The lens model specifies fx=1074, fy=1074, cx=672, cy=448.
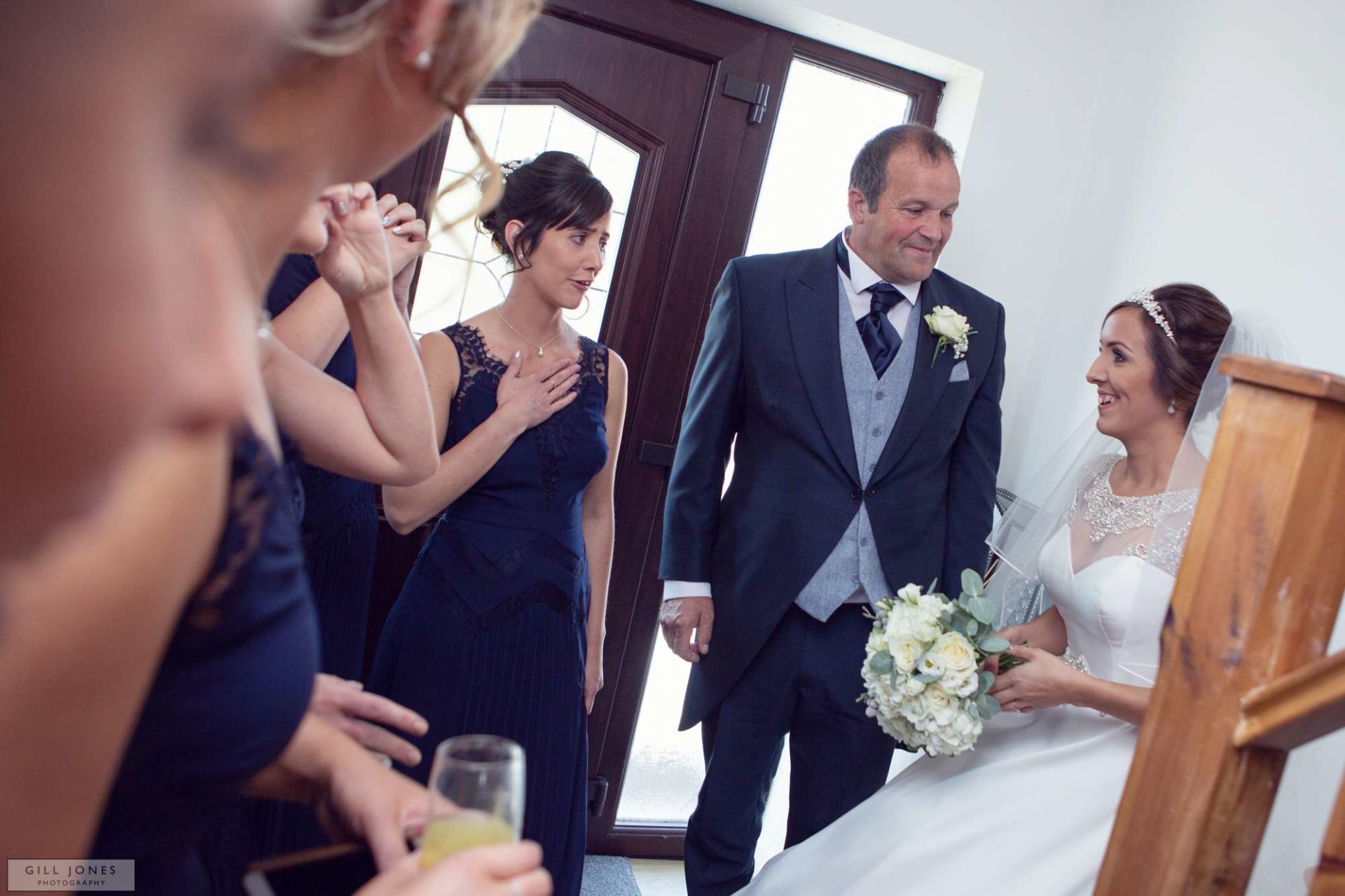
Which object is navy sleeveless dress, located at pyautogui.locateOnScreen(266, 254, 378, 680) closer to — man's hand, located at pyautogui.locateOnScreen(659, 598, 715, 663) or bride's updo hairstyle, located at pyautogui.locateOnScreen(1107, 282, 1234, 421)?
man's hand, located at pyautogui.locateOnScreen(659, 598, 715, 663)

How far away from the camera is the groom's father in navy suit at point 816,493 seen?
9.02 feet

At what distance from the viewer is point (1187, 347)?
2.56 metres

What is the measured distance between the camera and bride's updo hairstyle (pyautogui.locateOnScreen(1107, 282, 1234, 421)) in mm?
2557

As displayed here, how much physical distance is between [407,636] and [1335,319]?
7.40 ft

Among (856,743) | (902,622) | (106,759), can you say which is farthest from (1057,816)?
(106,759)

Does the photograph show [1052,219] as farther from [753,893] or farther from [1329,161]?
[753,893]

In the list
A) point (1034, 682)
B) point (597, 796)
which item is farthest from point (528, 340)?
point (597, 796)

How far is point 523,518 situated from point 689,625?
1.95 ft

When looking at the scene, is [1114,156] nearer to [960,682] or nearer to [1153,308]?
[1153,308]

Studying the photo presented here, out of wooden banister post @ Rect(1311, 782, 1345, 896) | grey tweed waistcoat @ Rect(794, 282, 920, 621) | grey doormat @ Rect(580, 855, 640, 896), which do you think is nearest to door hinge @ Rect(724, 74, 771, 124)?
grey tweed waistcoat @ Rect(794, 282, 920, 621)

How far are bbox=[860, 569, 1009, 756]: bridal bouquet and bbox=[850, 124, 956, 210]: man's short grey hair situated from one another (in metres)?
1.13

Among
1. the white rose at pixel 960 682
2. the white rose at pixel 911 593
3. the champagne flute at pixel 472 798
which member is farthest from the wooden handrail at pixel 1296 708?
the white rose at pixel 911 593

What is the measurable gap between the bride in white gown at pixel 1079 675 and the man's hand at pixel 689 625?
562mm

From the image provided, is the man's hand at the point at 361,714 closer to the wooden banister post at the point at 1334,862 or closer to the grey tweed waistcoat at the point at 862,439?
the wooden banister post at the point at 1334,862
